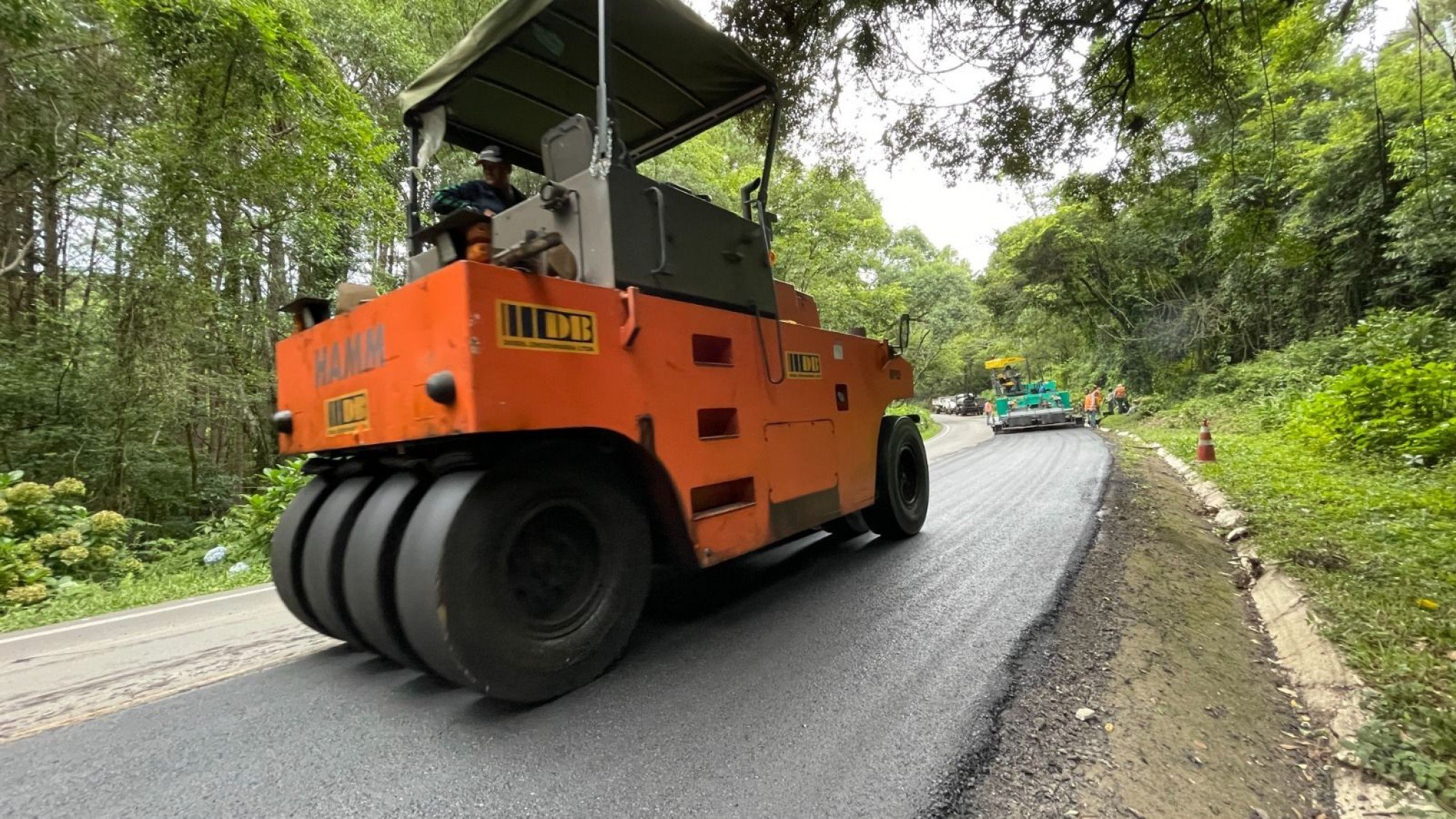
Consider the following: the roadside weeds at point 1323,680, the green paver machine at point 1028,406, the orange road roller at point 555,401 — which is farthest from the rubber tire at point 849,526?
the green paver machine at point 1028,406

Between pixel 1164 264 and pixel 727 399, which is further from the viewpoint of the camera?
pixel 1164 264

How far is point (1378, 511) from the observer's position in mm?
4273

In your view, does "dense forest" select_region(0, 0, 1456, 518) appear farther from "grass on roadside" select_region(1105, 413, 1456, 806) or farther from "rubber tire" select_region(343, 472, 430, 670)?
"rubber tire" select_region(343, 472, 430, 670)

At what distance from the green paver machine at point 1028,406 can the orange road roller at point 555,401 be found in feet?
48.5

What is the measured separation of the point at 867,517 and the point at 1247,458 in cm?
694

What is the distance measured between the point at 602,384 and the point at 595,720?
1.06m

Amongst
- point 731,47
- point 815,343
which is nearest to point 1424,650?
point 815,343

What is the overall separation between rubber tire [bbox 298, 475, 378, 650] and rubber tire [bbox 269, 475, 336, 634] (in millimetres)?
72

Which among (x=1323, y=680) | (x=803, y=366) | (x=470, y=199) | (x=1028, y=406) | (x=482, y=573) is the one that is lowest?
(x=1323, y=680)

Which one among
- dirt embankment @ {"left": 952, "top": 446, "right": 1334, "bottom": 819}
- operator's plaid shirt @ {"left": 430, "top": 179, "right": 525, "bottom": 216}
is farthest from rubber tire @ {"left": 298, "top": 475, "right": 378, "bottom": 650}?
dirt embankment @ {"left": 952, "top": 446, "right": 1334, "bottom": 819}

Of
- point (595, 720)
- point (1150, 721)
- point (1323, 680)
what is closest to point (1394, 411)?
point (1323, 680)

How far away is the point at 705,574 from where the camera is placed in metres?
3.39

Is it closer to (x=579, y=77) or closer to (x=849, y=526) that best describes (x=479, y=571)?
(x=579, y=77)

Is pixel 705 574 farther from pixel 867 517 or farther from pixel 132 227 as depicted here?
pixel 132 227
